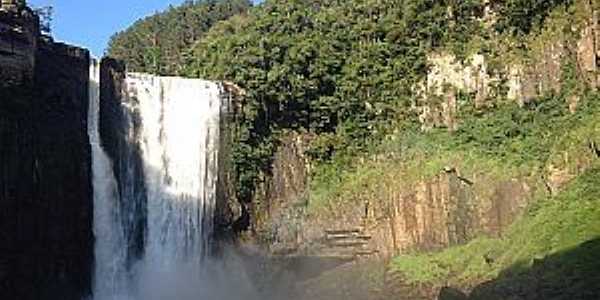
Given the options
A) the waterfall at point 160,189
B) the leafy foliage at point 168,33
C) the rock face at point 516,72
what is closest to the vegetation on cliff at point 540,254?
the rock face at point 516,72

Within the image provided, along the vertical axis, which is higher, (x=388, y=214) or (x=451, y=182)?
(x=451, y=182)

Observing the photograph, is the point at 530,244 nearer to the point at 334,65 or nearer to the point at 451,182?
the point at 451,182

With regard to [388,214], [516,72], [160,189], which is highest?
[516,72]

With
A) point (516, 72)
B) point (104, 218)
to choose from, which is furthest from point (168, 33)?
point (516, 72)

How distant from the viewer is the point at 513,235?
31672 mm

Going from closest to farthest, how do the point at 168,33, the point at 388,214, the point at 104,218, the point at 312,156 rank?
the point at 104,218 → the point at 388,214 → the point at 312,156 → the point at 168,33

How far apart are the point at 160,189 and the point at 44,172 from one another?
24.4ft

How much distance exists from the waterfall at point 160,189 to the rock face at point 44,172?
3.66 ft

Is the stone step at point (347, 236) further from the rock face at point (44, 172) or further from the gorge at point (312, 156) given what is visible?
the rock face at point (44, 172)

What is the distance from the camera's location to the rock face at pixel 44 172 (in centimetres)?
3153

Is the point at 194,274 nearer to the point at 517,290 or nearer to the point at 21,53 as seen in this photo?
the point at 21,53

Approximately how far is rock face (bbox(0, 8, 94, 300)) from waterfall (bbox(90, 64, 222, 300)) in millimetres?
1116

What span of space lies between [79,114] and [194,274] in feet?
30.7

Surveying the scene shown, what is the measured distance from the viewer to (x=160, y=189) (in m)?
40.1
